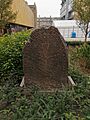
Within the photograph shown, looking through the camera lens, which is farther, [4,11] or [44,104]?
[4,11]

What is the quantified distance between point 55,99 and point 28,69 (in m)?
1.12

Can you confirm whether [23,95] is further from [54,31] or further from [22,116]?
[54,31]

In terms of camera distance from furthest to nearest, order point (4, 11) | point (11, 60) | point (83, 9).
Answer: point (83, 9)
point (4, 11)
point (11, 60)

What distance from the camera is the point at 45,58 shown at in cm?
496

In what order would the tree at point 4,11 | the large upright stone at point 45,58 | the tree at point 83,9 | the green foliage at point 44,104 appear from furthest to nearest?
the tree at point 83,9 < the tree at point 4,11 < the large upright stone at point 45,58 < the green foliage at point 44,104

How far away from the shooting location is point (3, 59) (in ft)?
20.3

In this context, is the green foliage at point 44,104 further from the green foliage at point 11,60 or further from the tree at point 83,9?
the tree at point 83,9

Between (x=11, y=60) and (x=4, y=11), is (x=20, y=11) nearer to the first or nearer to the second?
(x=4, y=11)

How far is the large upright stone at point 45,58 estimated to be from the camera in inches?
195

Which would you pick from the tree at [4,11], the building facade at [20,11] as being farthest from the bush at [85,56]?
the building facade at [20,11]

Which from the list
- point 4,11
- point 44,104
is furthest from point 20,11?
point 44,104

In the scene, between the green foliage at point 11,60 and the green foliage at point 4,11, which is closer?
the green foliage at point 11,60

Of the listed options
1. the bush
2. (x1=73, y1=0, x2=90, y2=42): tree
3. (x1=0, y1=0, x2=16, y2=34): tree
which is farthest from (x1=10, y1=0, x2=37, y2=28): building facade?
the bush

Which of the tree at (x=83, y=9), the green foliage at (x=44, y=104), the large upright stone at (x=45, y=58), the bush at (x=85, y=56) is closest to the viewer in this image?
the green foliage at (x=44, y=104)
